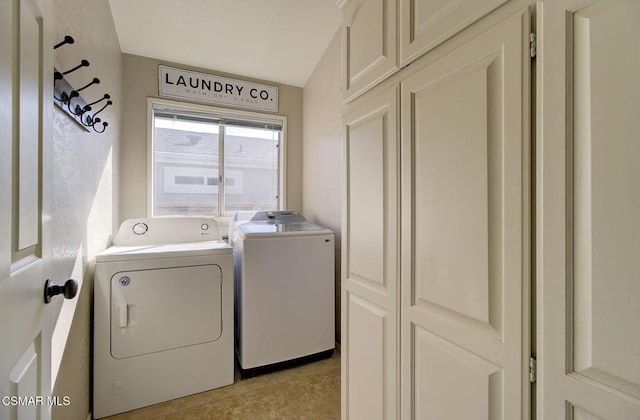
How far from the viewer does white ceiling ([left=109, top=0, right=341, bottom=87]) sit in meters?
1.95

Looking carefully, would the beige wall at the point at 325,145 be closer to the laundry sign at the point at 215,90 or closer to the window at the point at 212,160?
the window at the point at 212,160

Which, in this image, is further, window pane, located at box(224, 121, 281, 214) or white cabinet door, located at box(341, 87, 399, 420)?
window pane, located at box(224, 121, 281, 214)

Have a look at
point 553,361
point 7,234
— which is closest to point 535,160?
point 553,361

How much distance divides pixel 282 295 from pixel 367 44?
1666mm

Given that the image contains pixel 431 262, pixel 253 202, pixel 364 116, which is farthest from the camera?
pixel 253 202

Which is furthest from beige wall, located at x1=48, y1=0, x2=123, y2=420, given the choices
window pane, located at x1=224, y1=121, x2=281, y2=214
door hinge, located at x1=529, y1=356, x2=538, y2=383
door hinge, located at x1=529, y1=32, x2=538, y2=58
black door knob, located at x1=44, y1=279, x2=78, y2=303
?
door hinge, located at x1=529, y1=32, x2=538, y2=58

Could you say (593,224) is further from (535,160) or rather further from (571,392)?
(571,392)

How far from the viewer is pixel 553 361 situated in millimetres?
541

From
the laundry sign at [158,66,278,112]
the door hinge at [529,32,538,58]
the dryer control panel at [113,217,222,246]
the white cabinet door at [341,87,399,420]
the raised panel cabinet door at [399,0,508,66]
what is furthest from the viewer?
the laundry sign at [158,66,278,112]

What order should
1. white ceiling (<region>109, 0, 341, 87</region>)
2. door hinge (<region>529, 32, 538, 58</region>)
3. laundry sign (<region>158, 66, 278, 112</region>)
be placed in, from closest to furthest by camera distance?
door hinge (<region>529, 32, 538, 58</region>) → white ceiling (<region>109, 0, 341, 87</region>) → laundry sign (<region>158, 66, 278, 112</region>)

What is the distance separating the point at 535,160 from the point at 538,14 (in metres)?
0.30

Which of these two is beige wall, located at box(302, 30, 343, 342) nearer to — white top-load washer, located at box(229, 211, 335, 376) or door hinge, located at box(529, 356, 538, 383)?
white top-load washer, located at box(229, 211, 335, 376)

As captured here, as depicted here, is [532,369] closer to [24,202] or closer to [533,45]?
[533,45]

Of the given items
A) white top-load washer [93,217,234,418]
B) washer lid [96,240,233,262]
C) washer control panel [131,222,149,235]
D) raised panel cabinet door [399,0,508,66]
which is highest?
raised panel cabinet door [399,0,508,66]
